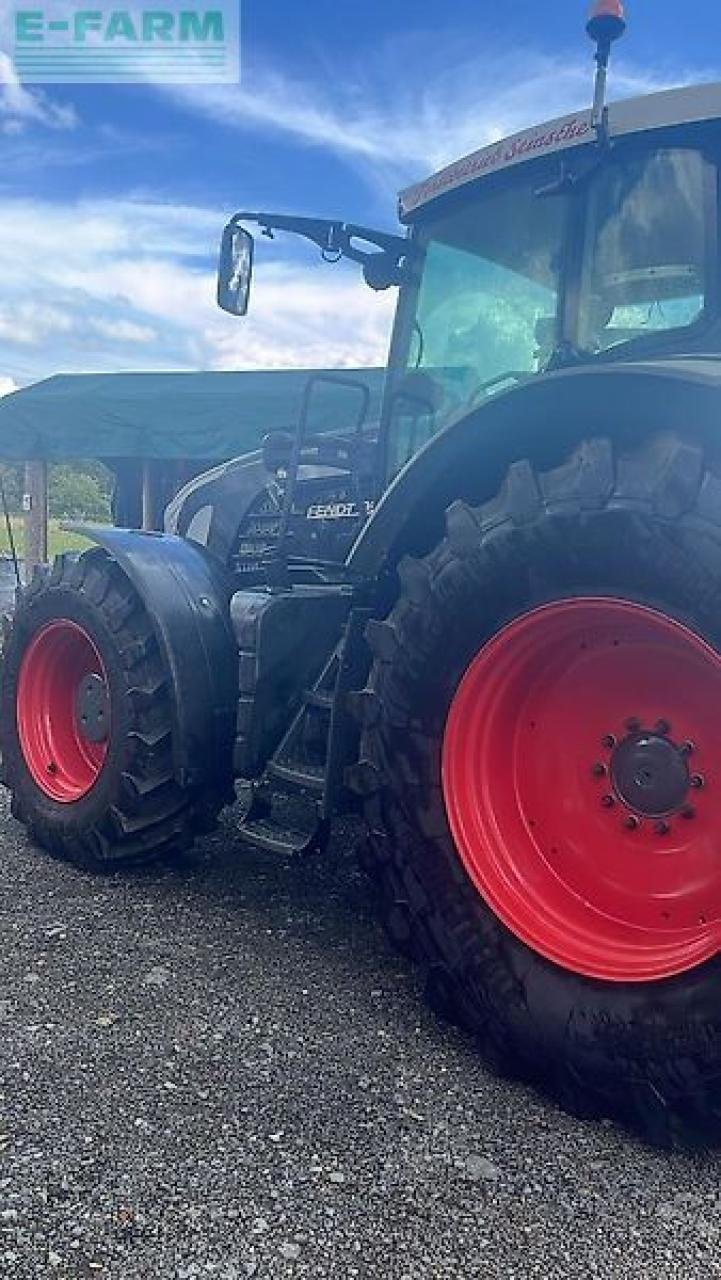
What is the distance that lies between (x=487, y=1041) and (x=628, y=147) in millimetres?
2398

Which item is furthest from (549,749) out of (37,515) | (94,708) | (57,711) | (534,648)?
(37,515)

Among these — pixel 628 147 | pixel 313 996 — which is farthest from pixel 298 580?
pixel 628 147

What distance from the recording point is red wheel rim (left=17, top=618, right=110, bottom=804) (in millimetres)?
4410

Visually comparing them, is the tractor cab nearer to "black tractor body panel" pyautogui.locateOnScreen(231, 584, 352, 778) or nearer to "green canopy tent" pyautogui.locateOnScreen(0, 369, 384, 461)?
"black tractor body panel" pyautogui.locateOnScreen(231, 584, 352, 778)

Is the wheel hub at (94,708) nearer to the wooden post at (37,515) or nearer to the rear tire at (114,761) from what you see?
the rear tire at (114,761)

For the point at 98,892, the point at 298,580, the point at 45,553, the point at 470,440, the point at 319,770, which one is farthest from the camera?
the point at 45,553

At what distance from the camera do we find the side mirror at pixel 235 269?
3826 mm

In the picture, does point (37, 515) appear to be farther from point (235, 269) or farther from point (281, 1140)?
point (281, 1140)

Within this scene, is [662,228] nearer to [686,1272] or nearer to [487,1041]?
[487,1041]

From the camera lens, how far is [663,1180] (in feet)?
7.38

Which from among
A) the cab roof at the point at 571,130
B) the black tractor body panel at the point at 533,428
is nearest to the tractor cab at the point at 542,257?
the cab roof at the point at 571,130

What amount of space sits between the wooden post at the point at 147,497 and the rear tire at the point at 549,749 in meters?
9.90

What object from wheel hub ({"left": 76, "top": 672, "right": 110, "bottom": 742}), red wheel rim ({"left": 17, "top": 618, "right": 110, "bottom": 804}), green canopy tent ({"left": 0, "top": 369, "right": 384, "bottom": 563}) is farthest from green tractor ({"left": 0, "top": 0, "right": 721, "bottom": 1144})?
green canopy tent ({"left": 0, "top": 369, "right": 384, "bottom": 563})

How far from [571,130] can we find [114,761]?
2.58 metres
